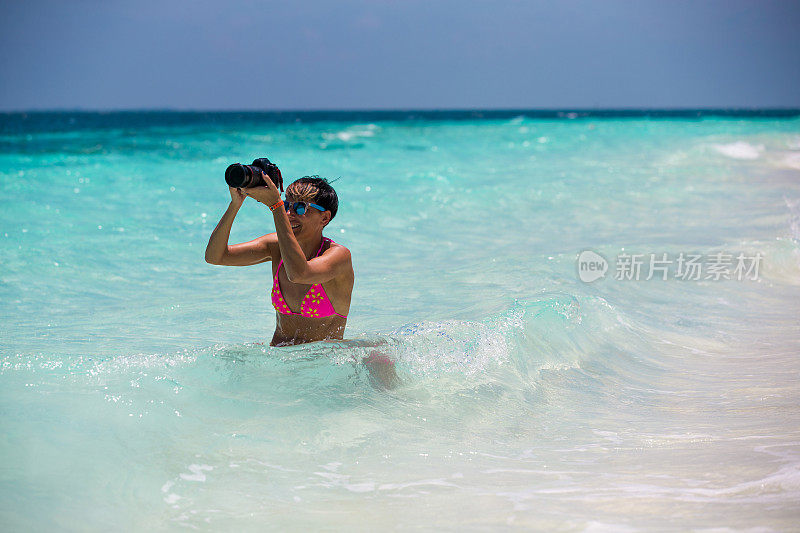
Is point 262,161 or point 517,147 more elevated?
point 517,147

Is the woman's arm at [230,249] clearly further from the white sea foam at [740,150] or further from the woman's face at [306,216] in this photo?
the white sea foam at [740,150]

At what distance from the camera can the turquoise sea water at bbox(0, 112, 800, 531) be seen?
2455mm

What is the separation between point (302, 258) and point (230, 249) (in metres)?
0.60

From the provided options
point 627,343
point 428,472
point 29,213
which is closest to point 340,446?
point 428,472

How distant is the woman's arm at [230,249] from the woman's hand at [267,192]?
0.32m

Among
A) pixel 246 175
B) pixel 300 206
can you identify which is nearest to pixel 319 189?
pixel 300 206

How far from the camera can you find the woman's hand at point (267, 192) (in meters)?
2.81

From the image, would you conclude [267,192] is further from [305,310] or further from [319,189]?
[305,310]

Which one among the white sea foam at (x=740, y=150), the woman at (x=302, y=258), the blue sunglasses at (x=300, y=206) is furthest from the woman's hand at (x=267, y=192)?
the white sea foam at (x=740, y=150)

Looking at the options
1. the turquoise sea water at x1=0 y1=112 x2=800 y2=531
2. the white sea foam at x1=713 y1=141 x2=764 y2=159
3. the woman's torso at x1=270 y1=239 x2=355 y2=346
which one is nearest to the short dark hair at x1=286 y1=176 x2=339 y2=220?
the woman's torso at x1=270 y1=239 x2=355 y2=346

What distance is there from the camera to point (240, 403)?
313 centimetres

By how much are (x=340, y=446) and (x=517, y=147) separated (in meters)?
19.0

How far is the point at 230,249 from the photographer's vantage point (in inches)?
133

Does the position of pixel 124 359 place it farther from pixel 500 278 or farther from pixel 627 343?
pixel 500 278
